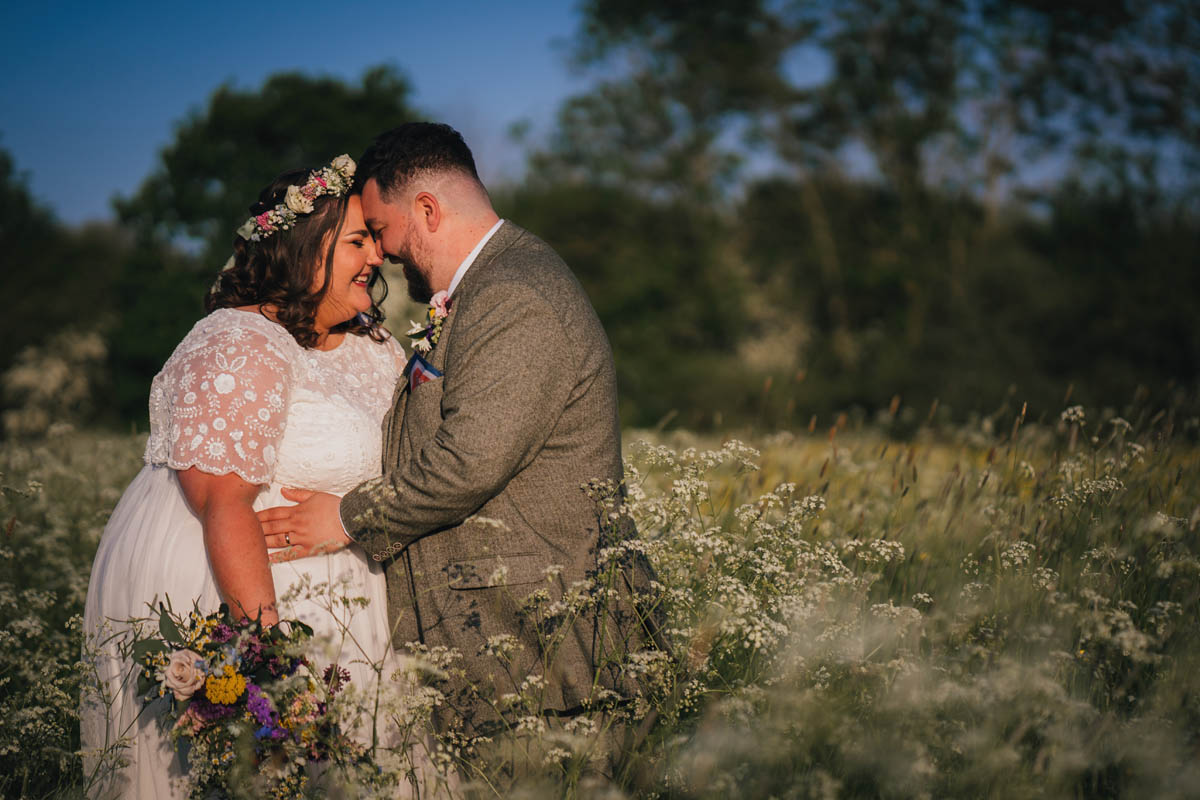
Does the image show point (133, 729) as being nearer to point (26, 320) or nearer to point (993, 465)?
point (993, 465)

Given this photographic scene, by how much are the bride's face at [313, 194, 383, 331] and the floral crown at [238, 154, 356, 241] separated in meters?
0.09

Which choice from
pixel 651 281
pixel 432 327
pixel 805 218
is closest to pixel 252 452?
pixel 432 327

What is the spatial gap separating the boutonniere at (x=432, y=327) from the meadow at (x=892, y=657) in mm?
849

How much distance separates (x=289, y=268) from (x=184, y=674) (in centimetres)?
162

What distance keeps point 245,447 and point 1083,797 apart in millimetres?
2825

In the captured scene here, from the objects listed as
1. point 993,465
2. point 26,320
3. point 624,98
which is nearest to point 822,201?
point 624,98

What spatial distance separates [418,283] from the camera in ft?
12.1

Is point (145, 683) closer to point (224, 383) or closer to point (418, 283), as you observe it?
point (224, 383)

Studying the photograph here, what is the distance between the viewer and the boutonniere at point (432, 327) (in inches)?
132

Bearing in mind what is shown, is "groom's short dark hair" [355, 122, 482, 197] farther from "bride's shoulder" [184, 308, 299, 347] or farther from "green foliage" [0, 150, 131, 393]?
"green foliage" [0, 150, 131, 393]

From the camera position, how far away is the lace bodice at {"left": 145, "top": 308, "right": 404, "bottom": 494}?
316 centimetres

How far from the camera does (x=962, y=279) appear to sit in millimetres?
24109

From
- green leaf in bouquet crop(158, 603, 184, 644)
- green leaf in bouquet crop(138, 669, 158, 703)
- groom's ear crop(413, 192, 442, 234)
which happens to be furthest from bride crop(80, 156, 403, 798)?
groom's ear crop(413, 192, 442, 234)

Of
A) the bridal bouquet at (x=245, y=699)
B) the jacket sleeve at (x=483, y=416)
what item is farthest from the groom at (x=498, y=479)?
the bridal bouquet at (x=245, y=699)
